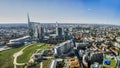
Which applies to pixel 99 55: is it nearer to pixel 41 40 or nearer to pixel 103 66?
pixel 103 66

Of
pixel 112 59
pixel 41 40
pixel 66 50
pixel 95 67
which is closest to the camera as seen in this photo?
pixel 95 67

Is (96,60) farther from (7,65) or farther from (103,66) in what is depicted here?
(7,65)

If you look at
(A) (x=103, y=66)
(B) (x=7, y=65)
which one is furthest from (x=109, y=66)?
(B) (x=7, y=65)

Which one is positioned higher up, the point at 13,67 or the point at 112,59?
the point at 112,59

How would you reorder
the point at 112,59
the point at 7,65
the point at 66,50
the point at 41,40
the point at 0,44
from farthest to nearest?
the point at 41,40 → the point at 0,44 → the point at 66,50 → the point at 7,65 → the point at 112,59

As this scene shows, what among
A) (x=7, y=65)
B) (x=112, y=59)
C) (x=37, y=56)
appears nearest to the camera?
(x=112, y=59)

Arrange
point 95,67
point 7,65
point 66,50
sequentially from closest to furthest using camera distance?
point 95,67, point 7,65, point 66,50

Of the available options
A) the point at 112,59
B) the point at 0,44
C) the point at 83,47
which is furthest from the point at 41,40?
the point at 112,59

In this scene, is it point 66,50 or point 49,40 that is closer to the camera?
point 66,50

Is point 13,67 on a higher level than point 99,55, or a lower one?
lower
